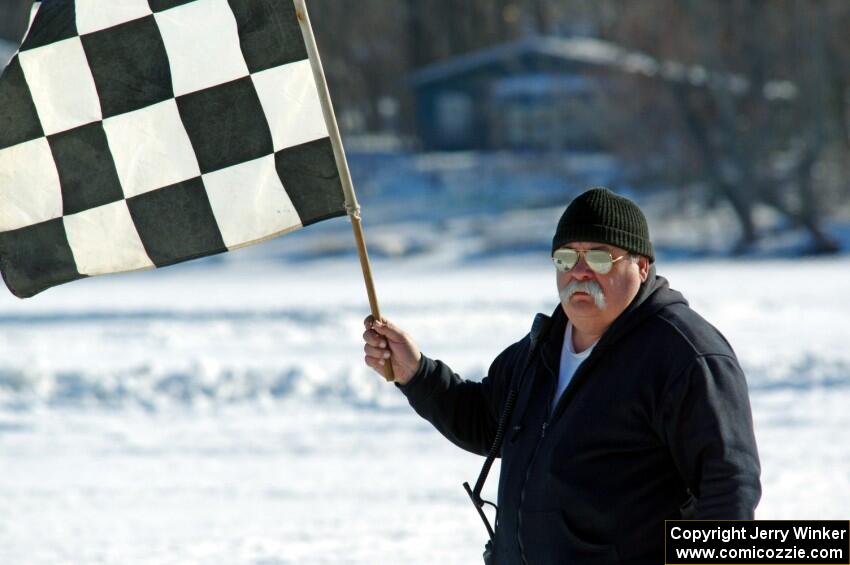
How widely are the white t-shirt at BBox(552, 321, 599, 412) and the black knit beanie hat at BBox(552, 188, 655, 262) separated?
26cm

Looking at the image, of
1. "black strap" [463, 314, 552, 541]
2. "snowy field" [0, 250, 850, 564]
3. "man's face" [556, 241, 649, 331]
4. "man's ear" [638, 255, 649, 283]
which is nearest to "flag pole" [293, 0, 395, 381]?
"black strap" [463, 314, 552, 541]

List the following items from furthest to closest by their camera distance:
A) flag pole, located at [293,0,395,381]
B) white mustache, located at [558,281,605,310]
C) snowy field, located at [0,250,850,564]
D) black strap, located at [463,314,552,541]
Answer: snowy field, located at [0,250,850,564], flag pole, located at [293,0,395,381], black strap, located at [463,314,552,541], white mustache, located at [558,281,605,310]

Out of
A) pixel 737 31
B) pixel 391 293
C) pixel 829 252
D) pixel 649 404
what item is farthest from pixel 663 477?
pixel 737 31

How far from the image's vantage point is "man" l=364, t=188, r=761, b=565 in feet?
9.05

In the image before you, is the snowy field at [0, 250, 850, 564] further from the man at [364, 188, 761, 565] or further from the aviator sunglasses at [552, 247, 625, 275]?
the aviator sunglasses at [552, 247, 625, 275]

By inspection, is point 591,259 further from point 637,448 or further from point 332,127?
point 332,127

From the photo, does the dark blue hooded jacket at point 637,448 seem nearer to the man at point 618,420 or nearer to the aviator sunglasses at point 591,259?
the man at point 618,420

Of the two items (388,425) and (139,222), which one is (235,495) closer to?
(388,425)

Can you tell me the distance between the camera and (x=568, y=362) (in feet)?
10.3

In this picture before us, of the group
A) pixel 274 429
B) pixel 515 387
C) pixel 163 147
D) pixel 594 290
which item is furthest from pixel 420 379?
pixel 274 429

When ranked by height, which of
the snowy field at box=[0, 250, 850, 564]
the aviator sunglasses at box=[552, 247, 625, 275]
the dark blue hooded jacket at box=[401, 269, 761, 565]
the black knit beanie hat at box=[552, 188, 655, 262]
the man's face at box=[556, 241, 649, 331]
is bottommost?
the snowy field at box=[0, 250, 850, 564]

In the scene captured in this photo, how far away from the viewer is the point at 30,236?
11.9ft
